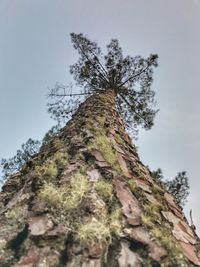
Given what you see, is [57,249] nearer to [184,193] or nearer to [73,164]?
[73,164]

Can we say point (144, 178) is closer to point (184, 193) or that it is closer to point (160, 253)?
point (160, 253)

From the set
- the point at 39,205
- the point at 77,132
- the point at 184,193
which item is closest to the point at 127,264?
the point at 39,205

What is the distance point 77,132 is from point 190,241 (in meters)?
2.32

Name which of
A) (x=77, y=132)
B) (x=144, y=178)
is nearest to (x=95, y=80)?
(x=77, y=132)

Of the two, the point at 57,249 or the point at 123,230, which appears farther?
the point at 123,230

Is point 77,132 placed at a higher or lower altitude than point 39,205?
higher

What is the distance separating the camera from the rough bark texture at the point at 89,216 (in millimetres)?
2908

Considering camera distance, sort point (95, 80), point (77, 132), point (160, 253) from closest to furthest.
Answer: point (160, 253) → point (77, 132) → point (95, 80)

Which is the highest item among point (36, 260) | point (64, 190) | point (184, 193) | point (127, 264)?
point (184, 193)

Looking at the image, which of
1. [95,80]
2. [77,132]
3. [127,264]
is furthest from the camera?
[95,80]

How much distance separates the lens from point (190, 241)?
3729mm

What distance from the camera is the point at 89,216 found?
3273 millimetres

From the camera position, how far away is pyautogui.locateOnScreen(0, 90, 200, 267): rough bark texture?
291 cm

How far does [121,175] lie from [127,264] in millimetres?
1474
